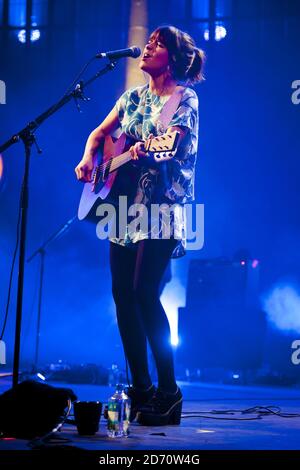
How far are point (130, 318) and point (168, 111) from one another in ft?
3.61

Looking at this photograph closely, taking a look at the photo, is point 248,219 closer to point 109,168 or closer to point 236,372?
point 236,372

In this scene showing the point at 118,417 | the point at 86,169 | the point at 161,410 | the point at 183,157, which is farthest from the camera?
→ the point at 86,169

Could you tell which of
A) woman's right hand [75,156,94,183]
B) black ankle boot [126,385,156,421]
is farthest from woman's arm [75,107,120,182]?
black ankle boot [126,385,156,421]

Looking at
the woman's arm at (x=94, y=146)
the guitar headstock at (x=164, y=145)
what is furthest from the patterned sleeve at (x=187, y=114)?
the woman's arm at (x=94, y=146)

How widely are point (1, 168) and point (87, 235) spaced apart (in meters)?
1.37

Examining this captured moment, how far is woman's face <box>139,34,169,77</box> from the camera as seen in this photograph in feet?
11.9

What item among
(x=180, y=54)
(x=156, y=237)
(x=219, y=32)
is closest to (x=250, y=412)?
(x=156, y=237)

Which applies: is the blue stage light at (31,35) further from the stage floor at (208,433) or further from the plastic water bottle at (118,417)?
the plastic water bottle at (118,417)

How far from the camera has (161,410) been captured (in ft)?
10.5

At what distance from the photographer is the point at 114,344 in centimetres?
746

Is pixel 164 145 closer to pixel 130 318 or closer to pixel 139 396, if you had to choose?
pixel 130 318

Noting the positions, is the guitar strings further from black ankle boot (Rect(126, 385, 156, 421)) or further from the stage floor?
the stage floor

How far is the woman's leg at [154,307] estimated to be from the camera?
3.30 metres

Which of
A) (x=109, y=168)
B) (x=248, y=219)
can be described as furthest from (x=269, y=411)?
(x=248, y=219)
